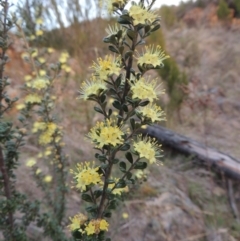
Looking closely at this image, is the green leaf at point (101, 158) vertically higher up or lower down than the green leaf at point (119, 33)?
lower down

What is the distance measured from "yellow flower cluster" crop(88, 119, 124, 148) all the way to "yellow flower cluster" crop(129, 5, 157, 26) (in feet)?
1.04

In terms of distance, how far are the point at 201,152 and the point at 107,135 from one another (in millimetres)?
2789

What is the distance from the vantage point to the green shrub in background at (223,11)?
30.0 ft

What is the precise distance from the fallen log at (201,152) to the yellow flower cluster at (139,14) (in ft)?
7.15

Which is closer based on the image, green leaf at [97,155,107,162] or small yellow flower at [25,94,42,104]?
green leaf at [97,155,107,162]

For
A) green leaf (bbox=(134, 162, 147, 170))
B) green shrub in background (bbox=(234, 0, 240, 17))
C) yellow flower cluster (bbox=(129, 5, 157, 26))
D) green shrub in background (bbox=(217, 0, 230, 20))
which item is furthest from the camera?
green shrub in background (bbox=(217, 0, 230, 20))

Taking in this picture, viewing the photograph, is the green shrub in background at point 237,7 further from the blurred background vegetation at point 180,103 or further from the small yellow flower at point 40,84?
the small yellow flower at point 40,84

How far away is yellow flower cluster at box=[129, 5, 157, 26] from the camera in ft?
3.49

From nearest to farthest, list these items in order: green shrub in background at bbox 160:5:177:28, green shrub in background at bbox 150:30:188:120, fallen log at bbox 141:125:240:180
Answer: fallen log at bbox 141:125:240:180 → green shrub in background at bbox 150:30:188:120 → green shrub in background at bbox 160:5:177:28

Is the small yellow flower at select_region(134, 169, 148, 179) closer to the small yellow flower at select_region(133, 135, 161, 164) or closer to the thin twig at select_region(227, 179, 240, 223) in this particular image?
the small yellow flower at select_region(133, 135, 161, 164)

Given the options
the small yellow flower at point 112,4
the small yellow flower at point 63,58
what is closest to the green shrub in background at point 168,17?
the small yellow flower at point 63,58

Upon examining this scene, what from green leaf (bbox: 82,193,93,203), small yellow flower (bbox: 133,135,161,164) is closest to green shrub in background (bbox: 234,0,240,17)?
small yellow flower (bbox: 133,135,161,164)

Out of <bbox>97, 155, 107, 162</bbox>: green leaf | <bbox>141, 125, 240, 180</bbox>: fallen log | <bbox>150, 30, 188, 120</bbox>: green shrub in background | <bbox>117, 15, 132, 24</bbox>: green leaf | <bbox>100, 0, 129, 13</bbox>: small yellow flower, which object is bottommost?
<bbox>141, 125, 240, 180</bbox>: fallen log

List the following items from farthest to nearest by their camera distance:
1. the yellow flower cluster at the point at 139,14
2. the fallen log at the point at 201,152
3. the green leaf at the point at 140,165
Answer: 1. the fallen log at the point at 201,152
2. the green leaf at the point at 140,165
3. the yellow flower cluster at the point at 139,14
